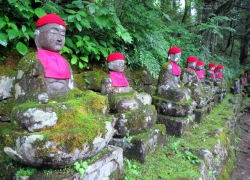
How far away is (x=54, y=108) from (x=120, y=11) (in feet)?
11.9

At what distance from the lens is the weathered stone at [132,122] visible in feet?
9.20

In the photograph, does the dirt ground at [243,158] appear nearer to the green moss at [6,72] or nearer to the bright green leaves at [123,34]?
the bright green leaves at [123,34]

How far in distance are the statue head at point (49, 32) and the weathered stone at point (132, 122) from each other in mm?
1176

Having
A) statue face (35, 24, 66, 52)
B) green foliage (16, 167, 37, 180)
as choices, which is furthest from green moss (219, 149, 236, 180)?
statue face (35, 24, 66, 52)

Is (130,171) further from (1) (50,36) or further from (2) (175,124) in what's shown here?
(1) (50,36)

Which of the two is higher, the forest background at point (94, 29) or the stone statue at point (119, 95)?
the forest background at point (94, 29)

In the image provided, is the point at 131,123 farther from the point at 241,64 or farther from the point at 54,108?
the point at 241,64

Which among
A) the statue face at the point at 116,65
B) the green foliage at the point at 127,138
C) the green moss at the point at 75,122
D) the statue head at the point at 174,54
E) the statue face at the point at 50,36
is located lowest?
the green foliage at the point at 127,138

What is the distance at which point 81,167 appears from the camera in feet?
6.29

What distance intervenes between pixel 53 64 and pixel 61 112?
580mm

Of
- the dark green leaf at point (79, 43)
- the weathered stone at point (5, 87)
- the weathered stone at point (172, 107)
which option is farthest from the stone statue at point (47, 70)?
the weathered stone at point (172, 107)

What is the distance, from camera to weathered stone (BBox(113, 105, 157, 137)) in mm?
2803

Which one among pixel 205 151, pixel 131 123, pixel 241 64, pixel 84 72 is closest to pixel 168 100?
pixel 205 151

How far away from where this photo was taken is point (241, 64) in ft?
56.5
